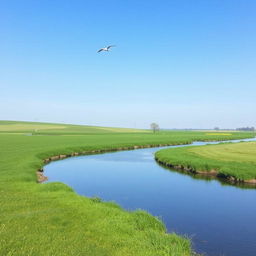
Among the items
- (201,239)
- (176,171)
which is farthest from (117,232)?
(176,171)

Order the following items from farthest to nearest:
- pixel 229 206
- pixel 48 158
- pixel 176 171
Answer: pixel 48 158 < pixel 176 171 < pixel 229 206

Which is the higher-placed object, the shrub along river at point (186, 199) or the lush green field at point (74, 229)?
the lush green field at point (74, 229)

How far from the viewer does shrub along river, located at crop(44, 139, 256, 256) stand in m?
15.8

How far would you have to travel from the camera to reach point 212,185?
30266mm

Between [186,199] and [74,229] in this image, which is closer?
[74,229]

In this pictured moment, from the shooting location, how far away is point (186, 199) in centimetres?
2450

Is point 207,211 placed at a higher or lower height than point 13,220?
lower

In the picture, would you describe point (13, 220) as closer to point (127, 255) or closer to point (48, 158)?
point (127, 255)

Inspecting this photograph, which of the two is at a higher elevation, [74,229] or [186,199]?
[74,229]

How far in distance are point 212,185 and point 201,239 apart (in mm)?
15594

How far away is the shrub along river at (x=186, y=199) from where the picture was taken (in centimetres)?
1585

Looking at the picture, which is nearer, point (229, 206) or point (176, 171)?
point (229, 206)

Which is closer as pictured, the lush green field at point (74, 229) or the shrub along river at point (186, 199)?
the lush green field at point (74, 229)

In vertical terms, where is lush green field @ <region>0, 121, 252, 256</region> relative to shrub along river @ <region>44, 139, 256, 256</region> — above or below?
above
